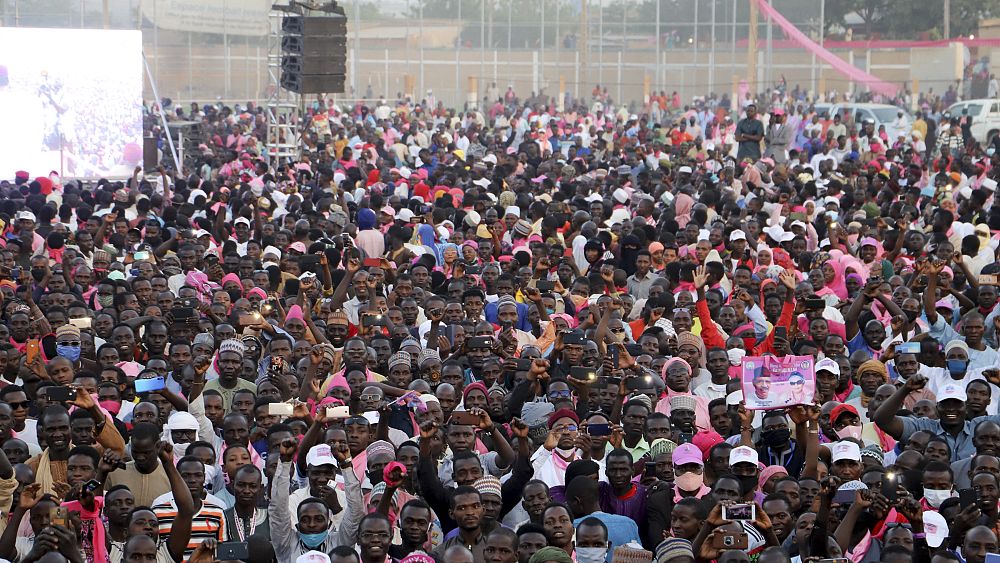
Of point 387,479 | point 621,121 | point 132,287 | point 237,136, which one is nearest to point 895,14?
point 621,121

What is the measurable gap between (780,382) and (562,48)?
1443 inches

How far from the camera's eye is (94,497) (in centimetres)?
743

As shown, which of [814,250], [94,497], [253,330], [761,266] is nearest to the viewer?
[94,497]

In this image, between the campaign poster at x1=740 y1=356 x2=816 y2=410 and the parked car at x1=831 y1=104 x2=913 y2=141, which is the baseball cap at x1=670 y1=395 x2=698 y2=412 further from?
the parked car at x1=831 y1=104 x2=913 y2=141

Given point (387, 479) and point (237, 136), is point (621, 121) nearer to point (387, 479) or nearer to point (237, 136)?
point (237, 136)

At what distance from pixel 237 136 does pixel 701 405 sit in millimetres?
20332

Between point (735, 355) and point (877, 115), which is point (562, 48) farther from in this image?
point (735, 355)

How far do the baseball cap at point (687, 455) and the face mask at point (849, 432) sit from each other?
1.22 meters

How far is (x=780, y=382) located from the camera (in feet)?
28.3

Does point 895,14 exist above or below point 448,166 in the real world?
above

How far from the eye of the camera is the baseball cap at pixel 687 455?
316 inches

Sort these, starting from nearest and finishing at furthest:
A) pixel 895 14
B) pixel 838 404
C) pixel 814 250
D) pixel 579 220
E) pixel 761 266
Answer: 1. pixel 838 404
2. pixel 761 266
3. pixel 814 250
4. pixel 579 220
5. pixel 895 14

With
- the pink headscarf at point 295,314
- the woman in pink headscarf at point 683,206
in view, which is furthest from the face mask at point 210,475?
the woman in pink headscarf at point 683,206

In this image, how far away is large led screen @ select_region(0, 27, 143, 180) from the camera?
22594 mm
